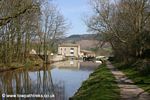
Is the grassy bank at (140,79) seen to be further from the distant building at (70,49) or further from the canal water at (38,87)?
the distant building at (70,49)

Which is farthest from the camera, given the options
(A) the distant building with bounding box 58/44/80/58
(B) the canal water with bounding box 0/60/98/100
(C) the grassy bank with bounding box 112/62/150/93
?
(A) the distant building with bounding box 58/44/80/58

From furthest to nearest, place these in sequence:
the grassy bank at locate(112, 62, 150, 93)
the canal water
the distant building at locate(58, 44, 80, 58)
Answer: the distant building at locate(58, 44, 80, 58) < the canal water < the grassy bank at locate(112, 62, 150, 93)

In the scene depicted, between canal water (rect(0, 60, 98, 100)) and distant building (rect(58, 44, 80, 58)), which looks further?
distant building (rect(58, 44, 80, 58))

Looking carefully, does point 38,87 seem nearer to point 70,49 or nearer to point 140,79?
point 140,79

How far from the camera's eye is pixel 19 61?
2453 inches

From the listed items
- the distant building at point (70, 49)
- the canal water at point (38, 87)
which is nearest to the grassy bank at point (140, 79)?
the canal water at point (38, 87)

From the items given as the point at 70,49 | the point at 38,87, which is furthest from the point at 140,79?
the point at 70,49

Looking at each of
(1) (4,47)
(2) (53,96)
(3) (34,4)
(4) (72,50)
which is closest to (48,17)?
(1) (4,47)

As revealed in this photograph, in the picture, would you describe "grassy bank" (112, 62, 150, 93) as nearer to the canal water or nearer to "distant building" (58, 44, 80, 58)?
the canal water

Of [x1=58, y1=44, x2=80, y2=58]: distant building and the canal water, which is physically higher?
[x1=58, y1=44, x2=80, y2=58]: distant building

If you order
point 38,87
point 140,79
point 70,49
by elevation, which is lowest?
point 38,87

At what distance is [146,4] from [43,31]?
42.8m

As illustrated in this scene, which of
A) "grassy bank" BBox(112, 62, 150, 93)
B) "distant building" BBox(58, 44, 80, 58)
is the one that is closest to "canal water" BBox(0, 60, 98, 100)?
"grassy bank" BBox(112, 62, 150, 93)

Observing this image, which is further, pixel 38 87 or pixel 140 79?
pixel 38 87
